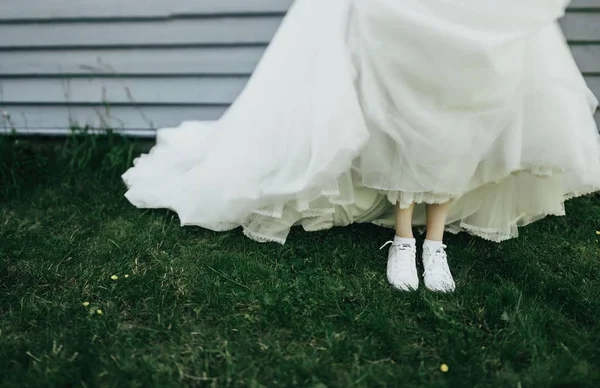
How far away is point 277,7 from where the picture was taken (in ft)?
8.84

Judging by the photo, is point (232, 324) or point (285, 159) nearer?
point (232, 324)

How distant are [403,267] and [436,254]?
0.46 ft

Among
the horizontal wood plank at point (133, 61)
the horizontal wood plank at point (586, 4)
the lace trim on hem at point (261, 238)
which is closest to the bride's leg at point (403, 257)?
the lace trim on hem at point (261, 238)

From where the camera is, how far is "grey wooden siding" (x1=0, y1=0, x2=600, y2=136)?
276 centimetres

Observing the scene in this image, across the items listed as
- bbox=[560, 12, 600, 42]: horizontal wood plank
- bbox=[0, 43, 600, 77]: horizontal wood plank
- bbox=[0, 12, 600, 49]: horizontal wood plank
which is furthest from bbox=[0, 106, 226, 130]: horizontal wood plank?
bbox=[560, 12, 600, 42]: horizontal wood plank

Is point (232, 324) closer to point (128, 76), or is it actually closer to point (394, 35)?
point (394, 35)

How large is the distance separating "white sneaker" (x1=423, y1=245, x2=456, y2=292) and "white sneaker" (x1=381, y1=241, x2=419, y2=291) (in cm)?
4

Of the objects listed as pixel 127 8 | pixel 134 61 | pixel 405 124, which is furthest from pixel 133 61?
pixel 405 124

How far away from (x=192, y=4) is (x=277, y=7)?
0.43 metres

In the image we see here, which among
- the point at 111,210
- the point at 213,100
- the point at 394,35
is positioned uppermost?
the point at 394,35

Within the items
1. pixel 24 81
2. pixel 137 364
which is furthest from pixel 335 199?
pixel 24 81

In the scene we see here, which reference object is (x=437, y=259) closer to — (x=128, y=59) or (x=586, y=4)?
(x=586, y=4)

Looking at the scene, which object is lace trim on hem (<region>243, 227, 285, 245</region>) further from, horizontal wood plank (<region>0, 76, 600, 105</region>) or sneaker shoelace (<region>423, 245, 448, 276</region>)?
horizontal wood plank (<region>0, 76, 600, 105</region>)

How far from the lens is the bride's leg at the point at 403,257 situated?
1.88 meters
